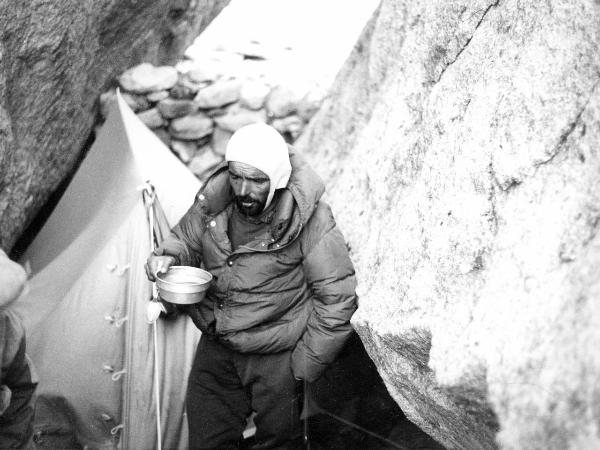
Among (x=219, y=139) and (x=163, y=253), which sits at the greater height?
(x=163, y=253)

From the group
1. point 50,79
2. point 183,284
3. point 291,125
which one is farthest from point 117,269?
point 291,125

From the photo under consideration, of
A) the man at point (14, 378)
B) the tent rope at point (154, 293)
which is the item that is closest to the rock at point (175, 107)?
the tent rope at point (154, 293)

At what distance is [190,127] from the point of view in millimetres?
6441

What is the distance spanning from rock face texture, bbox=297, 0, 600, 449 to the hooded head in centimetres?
61

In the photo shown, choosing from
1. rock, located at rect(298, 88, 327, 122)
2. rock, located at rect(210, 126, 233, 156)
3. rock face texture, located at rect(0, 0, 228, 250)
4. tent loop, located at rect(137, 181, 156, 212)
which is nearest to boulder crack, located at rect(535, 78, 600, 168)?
tent loop, located at rect(137, 181, 156, 212)

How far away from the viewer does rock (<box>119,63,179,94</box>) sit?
242 inches

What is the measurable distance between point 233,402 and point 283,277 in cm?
80

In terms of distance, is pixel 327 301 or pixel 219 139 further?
pixel 219 139

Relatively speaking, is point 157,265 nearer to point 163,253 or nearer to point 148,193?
point 163,253

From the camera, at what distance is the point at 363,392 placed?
4.32 metres

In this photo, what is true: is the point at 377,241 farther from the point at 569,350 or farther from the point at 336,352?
the point at 569,350

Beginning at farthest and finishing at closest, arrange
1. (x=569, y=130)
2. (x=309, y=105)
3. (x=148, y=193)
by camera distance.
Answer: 1. (x=309, y=105)
2. (x=148, y=193)
3. (x=569, y=130)

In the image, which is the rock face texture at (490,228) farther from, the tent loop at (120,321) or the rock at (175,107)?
the rock at (175,107)

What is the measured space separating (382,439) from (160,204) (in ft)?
6.42
